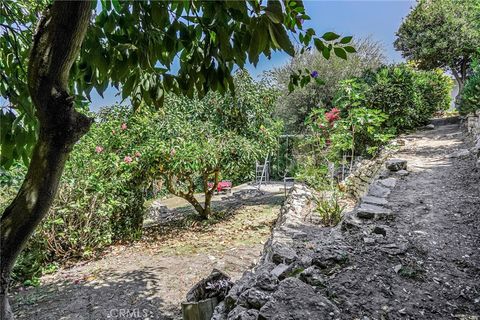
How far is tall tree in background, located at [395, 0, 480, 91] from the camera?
10555 mm

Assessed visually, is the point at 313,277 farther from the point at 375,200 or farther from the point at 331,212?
the point at 331,212

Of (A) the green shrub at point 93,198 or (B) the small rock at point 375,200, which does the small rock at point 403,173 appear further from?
(A) the green shrub at point 93,198

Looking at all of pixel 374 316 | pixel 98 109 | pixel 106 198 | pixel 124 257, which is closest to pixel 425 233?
pixel 374 316

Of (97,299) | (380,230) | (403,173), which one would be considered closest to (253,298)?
(380,230)

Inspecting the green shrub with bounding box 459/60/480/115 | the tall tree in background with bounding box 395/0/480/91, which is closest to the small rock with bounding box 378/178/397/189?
the green shrub with bounding box 459/60/480/115

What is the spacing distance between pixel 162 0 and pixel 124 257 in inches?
181

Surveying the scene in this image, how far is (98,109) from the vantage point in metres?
6.09

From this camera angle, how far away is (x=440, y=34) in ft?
35.4

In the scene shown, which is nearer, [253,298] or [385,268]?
[253,298]

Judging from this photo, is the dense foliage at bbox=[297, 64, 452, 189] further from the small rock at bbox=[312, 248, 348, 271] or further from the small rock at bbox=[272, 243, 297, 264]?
the small rock at bbox=[312, 248, 348, 271]

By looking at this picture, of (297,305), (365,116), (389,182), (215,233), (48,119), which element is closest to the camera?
(48,119)

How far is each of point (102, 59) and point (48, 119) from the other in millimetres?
399

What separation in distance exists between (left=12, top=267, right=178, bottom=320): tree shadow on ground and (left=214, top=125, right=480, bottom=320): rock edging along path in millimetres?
1387

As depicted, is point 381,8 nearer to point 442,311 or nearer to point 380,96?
point 442,311
